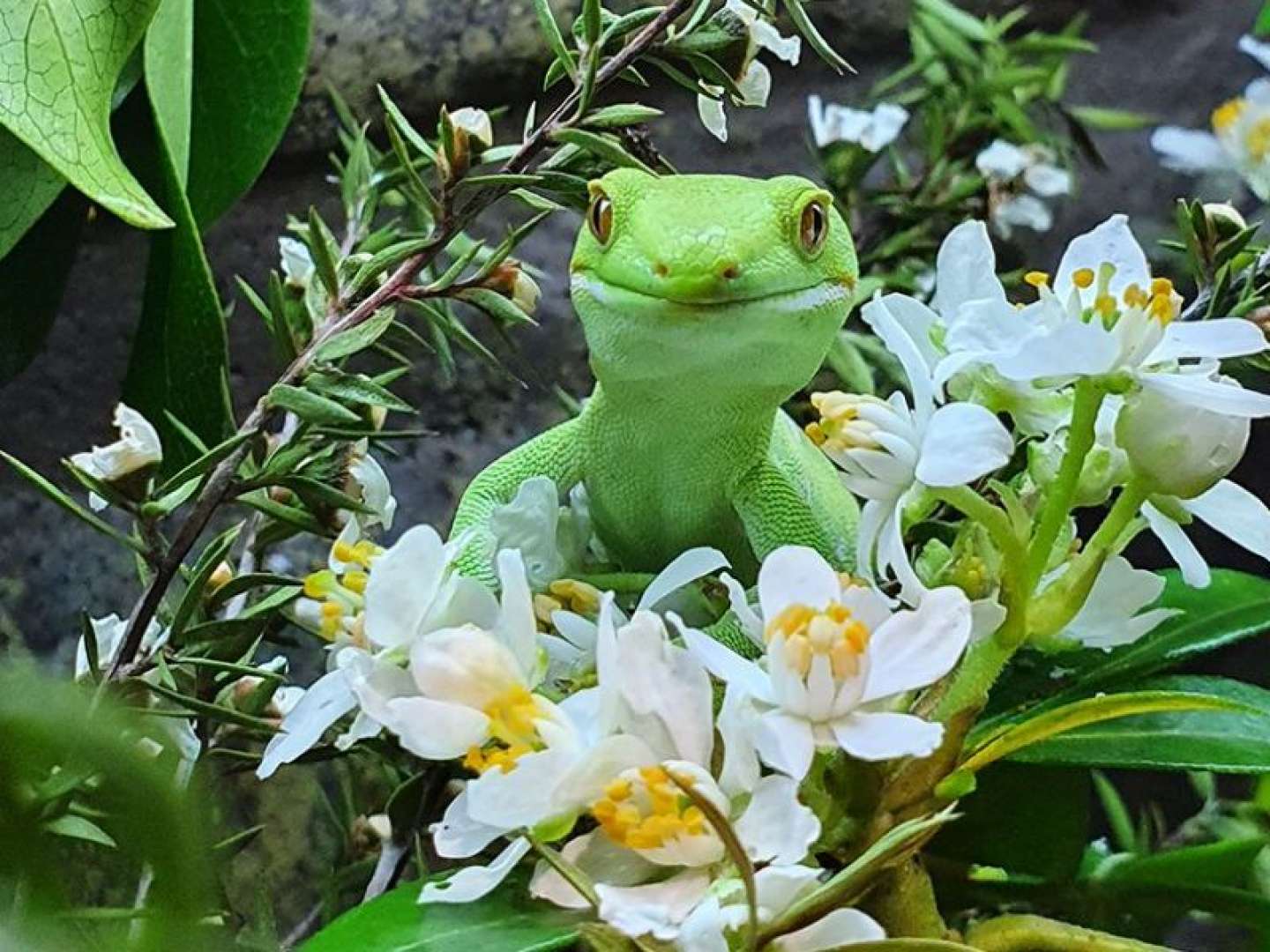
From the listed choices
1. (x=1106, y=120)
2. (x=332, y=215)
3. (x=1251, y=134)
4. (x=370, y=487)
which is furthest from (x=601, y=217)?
(x=1106, y=120)

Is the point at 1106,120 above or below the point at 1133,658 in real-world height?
below

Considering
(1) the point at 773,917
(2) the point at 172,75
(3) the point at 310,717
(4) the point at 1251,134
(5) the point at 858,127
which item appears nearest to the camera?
(1) the point at 773,917

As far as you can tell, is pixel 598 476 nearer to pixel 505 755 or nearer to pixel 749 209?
pixel 749 209

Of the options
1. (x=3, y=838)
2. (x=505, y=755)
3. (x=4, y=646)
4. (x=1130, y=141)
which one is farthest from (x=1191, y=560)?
(x=1130, y=141)

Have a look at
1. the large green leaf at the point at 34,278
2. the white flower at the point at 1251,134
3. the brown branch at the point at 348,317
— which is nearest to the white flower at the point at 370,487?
the brown branch at the point at 348,317

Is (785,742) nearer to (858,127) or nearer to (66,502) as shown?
(66,502)

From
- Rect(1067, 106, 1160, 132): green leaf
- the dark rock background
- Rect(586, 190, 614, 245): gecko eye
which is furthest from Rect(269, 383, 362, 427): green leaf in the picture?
Rect(1067, 106, 1160, 132): green leaf
